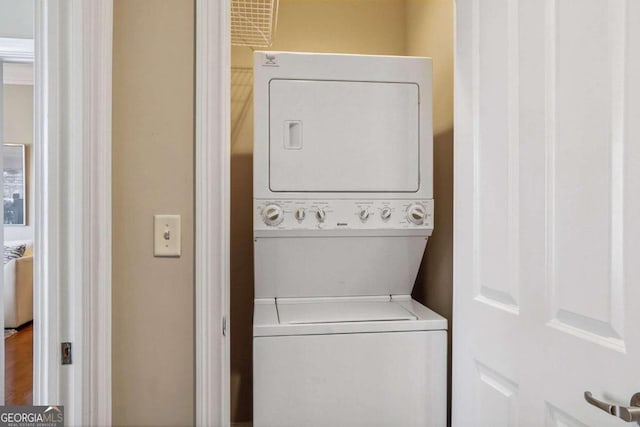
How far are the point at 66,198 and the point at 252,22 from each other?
133cm

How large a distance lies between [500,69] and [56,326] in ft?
4.33

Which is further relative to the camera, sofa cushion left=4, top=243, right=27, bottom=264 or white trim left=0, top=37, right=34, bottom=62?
sofa cushion left=4, top=243, right=27, bottom=264

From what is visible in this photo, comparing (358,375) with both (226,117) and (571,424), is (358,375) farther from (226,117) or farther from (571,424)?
(226,117)

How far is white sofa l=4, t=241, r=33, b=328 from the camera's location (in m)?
3.04

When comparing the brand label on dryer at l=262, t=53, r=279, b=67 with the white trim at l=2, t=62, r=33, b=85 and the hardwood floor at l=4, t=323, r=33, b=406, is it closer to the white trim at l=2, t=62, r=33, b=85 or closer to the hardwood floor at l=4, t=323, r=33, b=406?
the hardwood floor at l=4, t=323, r=33, b=406

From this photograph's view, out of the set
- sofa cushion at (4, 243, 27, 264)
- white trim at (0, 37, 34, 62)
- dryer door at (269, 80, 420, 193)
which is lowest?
sofa cushion at (4, 243, 27, 264)

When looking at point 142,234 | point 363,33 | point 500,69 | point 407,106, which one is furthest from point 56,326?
point 363,33

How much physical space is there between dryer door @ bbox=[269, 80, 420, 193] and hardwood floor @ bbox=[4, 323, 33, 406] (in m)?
1.87

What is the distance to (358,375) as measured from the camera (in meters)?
1.50

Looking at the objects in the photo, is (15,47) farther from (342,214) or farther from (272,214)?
(342,214)

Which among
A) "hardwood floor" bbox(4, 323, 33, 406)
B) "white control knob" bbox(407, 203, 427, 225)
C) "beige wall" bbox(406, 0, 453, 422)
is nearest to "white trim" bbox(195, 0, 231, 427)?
"white control knob" bbox(407, 203, 427, 225)

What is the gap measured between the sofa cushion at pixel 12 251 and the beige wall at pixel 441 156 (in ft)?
10.7

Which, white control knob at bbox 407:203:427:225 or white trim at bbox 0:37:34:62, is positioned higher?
white trim at bbox 0:37:34:62

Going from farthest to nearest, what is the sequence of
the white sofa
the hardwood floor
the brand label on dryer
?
the white sofa < the hardwood floor < the brand label on dryer
